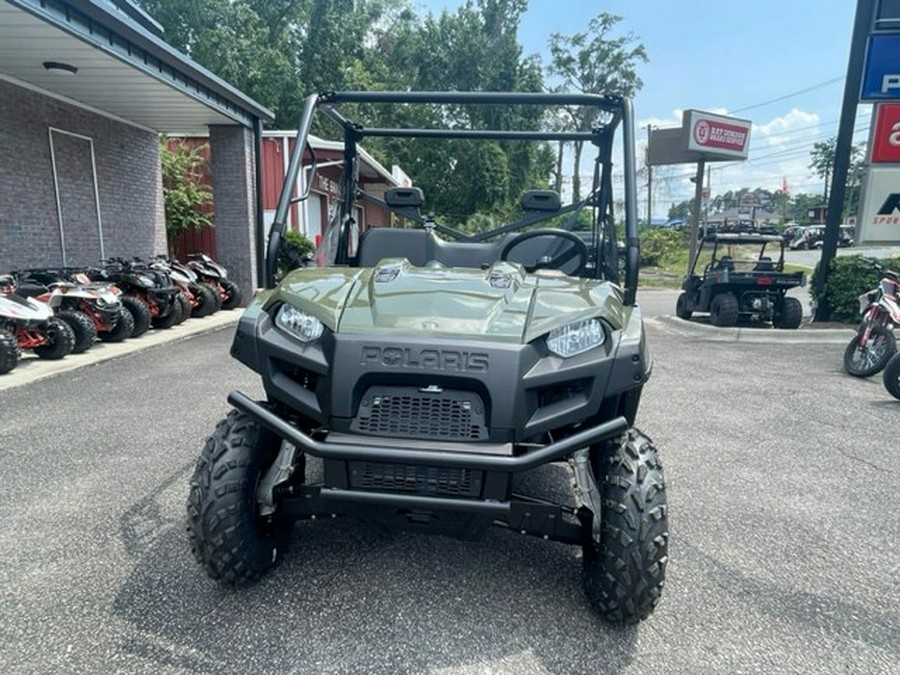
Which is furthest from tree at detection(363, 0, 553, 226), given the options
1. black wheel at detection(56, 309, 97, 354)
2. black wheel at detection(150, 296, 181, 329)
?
black wheel at detection(56, 309, 97, 354)

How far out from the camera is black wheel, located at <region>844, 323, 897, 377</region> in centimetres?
584

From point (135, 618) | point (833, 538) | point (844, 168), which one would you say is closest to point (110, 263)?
point (135, 618)

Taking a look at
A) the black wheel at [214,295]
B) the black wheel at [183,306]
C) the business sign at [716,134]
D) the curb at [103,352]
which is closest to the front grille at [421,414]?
the curb at [103,352]

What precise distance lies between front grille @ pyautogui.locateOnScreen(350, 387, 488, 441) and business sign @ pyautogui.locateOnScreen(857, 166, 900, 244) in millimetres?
9276

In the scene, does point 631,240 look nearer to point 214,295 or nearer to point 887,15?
point 214,295

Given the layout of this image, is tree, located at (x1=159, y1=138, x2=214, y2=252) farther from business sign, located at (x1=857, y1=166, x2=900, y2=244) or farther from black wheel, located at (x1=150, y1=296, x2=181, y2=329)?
business sign, located at (x1=857, y1=166, x2=900, y2=244)

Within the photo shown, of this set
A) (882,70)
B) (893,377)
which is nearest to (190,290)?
(893,377)

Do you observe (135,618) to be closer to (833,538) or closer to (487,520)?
(487,520)

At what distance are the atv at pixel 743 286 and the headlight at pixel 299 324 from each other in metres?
8.52

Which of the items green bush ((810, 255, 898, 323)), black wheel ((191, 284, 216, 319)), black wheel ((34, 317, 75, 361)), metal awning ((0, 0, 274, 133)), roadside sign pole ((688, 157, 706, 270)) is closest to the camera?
metal awning ((0, 0, 274, 133))

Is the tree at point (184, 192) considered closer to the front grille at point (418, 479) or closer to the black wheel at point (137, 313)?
the black wheel at point (137, 313)

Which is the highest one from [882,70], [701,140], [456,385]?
[882,70]

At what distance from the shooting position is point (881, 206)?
8.57m

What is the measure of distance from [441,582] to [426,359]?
0.99 meters
